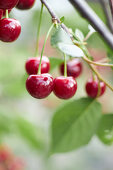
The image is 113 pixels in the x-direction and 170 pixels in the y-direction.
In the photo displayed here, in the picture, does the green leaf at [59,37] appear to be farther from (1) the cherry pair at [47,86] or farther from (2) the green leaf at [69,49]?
(1) the cherry pair at [47,86]

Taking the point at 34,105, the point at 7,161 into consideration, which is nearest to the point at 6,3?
the point at 7,161

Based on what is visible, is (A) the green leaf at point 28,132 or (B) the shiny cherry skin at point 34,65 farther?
(A) the green leaf at point 28,132

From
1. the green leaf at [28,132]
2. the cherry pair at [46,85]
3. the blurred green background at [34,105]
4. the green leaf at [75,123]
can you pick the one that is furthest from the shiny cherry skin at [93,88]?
the green leaf at [28,132]

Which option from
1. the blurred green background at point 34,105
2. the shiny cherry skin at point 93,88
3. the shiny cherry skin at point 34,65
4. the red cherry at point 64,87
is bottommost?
the red cherry at point 64,87

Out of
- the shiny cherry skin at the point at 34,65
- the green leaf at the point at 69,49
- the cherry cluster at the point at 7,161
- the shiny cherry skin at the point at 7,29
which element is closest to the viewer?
the green leaf at the point at 69,49

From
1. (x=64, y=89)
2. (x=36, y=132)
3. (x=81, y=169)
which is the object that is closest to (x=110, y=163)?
(x=81, y=169)

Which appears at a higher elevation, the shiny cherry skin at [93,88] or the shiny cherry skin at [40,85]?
the shiny cherry skin at [93,88]

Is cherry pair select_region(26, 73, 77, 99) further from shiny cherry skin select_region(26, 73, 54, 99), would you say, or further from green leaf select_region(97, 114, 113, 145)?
green leaf select_region(97, 114, 113, 145)

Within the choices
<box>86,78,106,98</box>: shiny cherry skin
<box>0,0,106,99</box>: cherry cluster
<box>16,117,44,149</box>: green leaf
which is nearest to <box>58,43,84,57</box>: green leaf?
<box>0,0,106,99</box>: cherry cluster

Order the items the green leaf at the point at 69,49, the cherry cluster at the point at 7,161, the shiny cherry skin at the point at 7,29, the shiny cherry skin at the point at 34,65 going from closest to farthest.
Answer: the green leaf at the point at 69,49, the shiny cherry skin at the point at 7,29, the shiny cherry skin at the point at 34,65, the cherry cluster at the point at 7,161

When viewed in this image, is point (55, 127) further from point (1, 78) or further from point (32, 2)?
point (1, 78)
